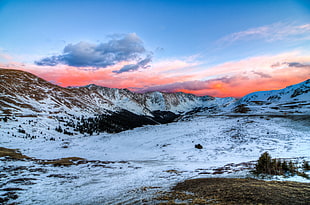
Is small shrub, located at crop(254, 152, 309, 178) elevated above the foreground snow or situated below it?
above

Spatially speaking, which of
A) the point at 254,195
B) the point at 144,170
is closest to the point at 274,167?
the point at 254,195

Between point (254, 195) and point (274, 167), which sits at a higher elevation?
point (254, 195)

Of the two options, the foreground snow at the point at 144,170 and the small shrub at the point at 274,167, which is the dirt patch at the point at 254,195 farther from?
the small shrub at the point at 274,167

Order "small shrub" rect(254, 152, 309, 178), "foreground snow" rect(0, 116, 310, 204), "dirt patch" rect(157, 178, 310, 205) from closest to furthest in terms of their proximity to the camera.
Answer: "dirt patch" rect(157, 178, 310, 205) < "foreground snow" rect(0, 116, 310, 204) < "small shrub" rect(254, 152, 309, 178)

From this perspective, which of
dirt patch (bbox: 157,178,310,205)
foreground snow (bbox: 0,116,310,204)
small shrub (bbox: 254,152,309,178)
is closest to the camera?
dirt patch (bbox: 157,178,310,205)

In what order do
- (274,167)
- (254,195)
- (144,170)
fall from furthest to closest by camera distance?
(144,170), (274,167), (254,195)

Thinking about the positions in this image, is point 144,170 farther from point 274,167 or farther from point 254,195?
point 254,195

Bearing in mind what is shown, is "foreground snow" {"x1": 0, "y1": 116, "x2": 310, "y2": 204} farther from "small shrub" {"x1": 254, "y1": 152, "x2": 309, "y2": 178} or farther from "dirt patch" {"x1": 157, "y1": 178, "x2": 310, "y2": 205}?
"dirt patch" {"x1": 157, "y1": 178, "x2": 310, "y2": 205}

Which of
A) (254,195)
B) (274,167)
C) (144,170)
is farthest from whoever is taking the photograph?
(144,170)

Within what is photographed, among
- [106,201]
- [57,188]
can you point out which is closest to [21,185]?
[57,188]

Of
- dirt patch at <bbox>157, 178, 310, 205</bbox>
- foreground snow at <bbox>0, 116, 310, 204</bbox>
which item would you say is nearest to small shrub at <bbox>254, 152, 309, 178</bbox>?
foreground snow at <bbox>0, 116, 310, 204</bbox>

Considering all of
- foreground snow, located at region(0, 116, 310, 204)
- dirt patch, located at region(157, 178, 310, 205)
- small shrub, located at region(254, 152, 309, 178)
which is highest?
dirt patch, located at region(157, 178, 310, 205)

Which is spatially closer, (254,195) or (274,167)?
(254,195)

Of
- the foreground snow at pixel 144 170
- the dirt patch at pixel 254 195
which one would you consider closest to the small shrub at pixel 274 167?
the foreground snow at pixel 144 170
